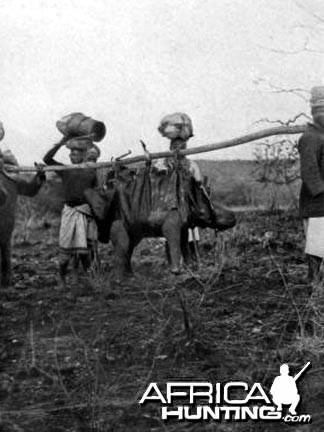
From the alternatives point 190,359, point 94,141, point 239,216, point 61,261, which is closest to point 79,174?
point 94,141

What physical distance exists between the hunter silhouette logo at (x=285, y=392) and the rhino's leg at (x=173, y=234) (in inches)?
131

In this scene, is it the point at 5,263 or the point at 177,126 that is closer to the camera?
the point at 177,126

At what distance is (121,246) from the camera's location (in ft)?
24.4

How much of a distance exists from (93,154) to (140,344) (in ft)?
10.9

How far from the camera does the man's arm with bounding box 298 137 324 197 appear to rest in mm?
5793

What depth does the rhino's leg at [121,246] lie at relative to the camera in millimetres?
7422

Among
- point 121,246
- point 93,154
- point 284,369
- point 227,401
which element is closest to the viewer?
point 227,401

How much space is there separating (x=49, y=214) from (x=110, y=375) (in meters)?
11.3

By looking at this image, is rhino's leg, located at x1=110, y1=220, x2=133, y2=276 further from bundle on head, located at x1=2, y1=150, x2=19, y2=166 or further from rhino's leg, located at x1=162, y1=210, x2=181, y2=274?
bundle on head, located at x1=2, y1=150, x2=19, y2=166

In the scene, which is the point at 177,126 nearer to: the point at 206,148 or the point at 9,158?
the point at 206,148

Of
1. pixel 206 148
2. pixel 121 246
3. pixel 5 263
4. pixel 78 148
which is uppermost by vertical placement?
pixel 78 148

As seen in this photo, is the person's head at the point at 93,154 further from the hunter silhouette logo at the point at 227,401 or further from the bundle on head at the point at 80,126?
the hunter silhouette logo at the point at 227,401

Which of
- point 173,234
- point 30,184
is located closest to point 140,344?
point 173,234

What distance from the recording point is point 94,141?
7.65 meters
